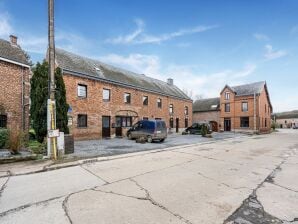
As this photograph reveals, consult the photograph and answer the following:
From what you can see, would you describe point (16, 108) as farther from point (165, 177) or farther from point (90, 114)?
point (165, 177)

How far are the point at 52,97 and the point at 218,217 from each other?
8.41 m

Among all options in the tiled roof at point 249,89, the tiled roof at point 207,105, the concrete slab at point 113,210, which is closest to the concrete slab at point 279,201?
the concrete slab at point 113,210

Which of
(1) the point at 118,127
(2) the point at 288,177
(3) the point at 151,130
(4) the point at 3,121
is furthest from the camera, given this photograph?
(1) the point at 118,127

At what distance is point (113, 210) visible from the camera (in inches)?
162

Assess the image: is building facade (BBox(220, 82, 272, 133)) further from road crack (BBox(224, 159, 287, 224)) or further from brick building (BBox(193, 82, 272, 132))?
road crack (BBox(224, 159, 287, 224))

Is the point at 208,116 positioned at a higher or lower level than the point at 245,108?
lower

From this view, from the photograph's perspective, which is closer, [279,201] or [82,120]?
[279,201]

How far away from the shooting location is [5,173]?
705 centimetres

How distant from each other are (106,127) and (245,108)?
26.0 metres

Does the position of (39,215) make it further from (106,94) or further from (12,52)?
(106,94)

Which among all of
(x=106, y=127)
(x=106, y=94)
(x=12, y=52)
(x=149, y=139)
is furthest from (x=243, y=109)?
(x=12, y=52)

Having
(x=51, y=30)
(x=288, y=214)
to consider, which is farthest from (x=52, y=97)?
(x=288, y=214)

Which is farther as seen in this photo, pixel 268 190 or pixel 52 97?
pixel 52 97

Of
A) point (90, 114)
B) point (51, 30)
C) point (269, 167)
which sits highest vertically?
point (51, 30)
